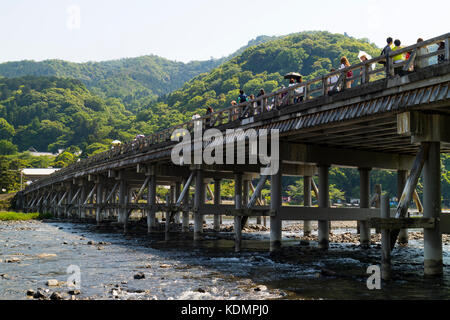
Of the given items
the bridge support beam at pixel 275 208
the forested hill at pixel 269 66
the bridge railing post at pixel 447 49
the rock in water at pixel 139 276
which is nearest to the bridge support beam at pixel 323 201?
the bridge support beam at pixel 275 208

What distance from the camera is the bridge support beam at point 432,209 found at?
1287 cm

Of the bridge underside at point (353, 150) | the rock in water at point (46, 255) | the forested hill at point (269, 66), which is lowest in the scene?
the rock in water at point (46, 255)

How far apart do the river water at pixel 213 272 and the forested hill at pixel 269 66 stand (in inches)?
→ 4305

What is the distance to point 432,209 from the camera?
42.4 feet

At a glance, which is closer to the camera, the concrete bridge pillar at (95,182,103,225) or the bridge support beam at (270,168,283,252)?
the bridge support beam at (270,168,283,252)

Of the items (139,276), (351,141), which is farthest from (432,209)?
(139,276)

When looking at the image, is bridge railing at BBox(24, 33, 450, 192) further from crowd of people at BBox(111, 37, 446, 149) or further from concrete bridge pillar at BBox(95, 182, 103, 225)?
concrete bridge pillar at BBox(95, 182, 103, 225)

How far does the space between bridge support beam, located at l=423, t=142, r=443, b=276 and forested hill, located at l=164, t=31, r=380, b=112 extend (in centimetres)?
11701

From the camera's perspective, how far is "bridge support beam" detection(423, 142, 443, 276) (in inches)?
507

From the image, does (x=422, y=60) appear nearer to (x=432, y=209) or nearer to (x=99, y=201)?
(x=432, y=209)

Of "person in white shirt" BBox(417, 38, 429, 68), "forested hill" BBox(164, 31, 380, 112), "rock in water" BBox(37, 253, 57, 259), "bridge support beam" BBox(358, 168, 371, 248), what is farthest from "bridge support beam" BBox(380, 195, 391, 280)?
"forested hill" BBox(164, 31, 380, 112)

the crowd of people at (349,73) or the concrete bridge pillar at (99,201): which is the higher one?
the crowd of people at (349,73)

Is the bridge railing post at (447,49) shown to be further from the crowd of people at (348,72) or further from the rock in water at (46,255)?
the rock in water at (46,255)
